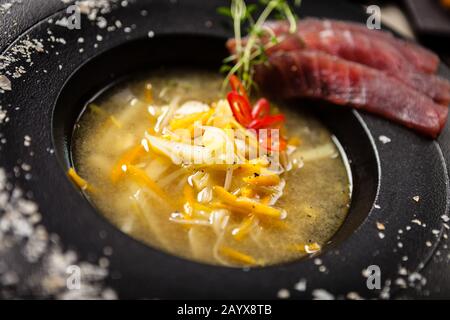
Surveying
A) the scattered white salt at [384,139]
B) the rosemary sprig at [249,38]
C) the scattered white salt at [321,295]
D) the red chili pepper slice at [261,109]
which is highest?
the rosemary sprig at [249,38]

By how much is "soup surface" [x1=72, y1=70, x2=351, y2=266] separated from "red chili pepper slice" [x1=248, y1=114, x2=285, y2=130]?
0.31ft

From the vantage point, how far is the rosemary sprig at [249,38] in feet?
11.4

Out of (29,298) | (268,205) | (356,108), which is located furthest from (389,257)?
(29,298)

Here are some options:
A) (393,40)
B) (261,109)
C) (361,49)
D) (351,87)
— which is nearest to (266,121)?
(261,109)

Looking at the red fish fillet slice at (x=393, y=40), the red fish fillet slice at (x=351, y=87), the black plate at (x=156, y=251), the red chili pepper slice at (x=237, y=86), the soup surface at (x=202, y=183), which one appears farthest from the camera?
the red fish fillet slice at (x=393, y=40)

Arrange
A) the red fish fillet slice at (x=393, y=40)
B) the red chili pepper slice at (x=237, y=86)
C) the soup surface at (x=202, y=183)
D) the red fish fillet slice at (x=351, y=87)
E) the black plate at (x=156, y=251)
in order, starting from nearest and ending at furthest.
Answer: the black plate at (x=156, y=251), the soup surface at (x=202, y=183), the red fish fillet slice at (x=351, y=87), the red chili pepper slice at (x=237, y=86), the red fish fillet slice at (x=393, y=40)

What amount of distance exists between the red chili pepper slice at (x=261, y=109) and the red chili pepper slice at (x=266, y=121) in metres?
0.06

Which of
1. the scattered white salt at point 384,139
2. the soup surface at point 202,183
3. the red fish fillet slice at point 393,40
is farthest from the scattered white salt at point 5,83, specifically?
the scattered white salt at point 384,139

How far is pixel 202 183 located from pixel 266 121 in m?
0.62

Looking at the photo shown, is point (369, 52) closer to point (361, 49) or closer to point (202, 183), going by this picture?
point (361, 49)

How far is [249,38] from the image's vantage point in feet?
11.9

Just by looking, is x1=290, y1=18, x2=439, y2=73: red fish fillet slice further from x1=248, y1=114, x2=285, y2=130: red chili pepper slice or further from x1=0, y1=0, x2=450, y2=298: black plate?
x1=248, y1=114, x2=285, y2=130: red chili pepper slice

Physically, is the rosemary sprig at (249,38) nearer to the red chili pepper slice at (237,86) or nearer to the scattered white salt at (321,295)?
the red chili pepper slice at (237,86)
